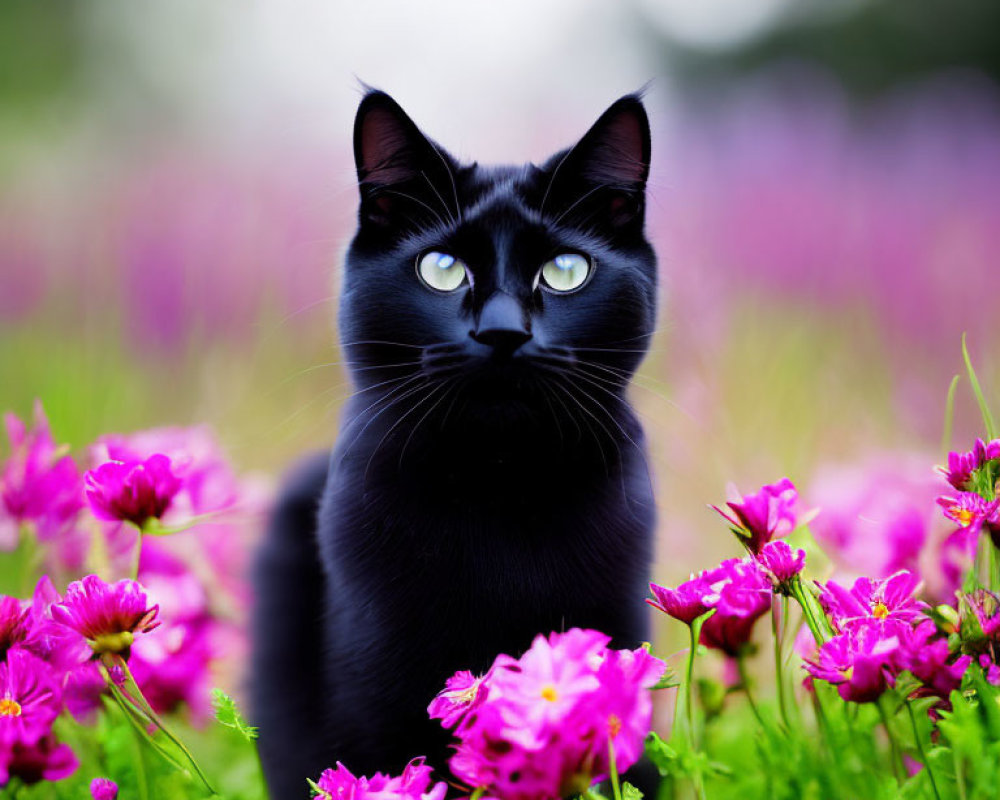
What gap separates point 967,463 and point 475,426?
0.43 metres

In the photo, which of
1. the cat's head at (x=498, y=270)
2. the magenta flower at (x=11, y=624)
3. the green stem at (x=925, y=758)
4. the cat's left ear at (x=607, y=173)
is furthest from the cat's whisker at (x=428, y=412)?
the green stem at (x=925, y=758)

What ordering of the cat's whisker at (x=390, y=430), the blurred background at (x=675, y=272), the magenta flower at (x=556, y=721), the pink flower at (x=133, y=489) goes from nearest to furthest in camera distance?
the magenta flower at (x=556, y=721) → the pink flower at (x=133, y=489) → the cat's whisker at (x=390, y=430) → the blurred background at (x=675, y=272)

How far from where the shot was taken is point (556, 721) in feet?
1.76

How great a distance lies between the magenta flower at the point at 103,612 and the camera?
2.12 feet

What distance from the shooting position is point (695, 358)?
1.74 metres

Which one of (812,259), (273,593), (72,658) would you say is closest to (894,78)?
(812,259)

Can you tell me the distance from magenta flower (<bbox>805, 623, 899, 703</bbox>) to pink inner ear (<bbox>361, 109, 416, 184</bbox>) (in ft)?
2.04

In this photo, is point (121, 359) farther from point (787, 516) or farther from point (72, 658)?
point (787, 516)

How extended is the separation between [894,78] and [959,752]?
5349mm

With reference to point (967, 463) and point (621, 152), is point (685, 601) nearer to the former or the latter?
point (967, 463)

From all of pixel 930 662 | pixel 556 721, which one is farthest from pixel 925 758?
pixel 556 721

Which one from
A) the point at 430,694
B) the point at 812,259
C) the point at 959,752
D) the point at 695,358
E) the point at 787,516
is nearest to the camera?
the point at 959,752

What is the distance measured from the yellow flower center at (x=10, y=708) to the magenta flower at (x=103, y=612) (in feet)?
0.28

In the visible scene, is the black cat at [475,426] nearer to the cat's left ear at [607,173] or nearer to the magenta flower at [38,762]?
the cat's left ear at [607,173]
